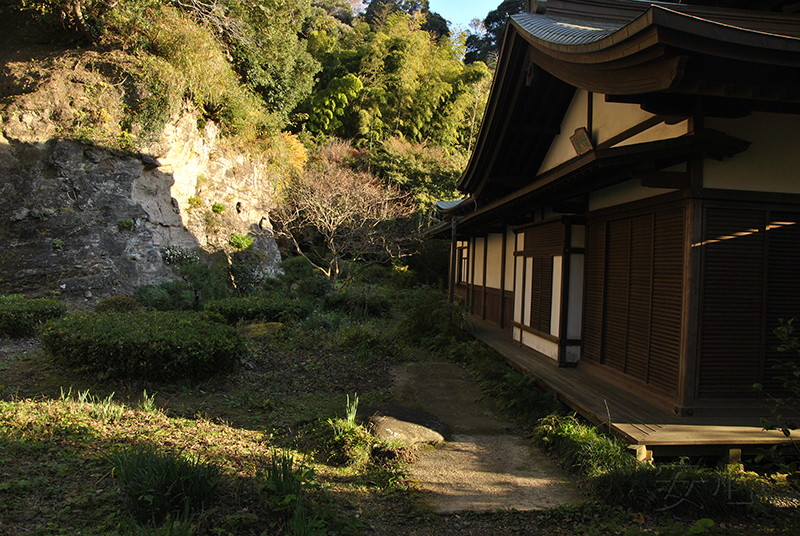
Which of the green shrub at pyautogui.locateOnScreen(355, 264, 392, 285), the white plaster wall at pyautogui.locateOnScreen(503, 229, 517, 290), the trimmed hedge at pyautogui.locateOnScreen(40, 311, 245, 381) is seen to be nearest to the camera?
the trimmed hedge at pyautogui.locateOnScreen(40, 311, 245, 381)

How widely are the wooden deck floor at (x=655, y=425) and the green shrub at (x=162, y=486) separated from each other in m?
3.10

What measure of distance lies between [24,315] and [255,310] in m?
3.78

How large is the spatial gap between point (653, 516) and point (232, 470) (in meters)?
2.98

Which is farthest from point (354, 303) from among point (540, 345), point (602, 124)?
point (602, 124)

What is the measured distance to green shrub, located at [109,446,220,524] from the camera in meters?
2.67

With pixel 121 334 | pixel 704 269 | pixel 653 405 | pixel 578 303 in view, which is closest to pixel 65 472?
pixel 121 334

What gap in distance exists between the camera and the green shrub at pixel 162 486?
2670 millimetres

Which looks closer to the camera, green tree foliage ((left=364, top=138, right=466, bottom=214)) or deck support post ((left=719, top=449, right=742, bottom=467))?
deck support post ((left=719, top=449, right=742, bottom=467))

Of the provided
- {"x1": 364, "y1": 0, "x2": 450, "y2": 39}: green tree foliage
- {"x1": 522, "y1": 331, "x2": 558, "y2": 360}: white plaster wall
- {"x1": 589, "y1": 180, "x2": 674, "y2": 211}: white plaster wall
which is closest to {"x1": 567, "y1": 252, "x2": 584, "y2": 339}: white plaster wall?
{"x1": 522, "y1": 331, "x2": 558, "y2": 360}: white plaster wall

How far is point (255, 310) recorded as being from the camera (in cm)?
973

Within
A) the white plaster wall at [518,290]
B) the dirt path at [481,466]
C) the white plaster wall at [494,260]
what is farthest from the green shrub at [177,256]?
the dirt path at [481,466]

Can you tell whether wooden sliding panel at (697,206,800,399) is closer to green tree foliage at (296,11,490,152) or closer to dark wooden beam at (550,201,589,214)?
dark wooden beam at (550,201,589,214)

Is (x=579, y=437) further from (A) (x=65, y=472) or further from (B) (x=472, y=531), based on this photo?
(A) (x=65, y=472)

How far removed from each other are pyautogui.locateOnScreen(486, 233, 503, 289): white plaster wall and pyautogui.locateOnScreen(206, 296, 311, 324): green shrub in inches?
175
